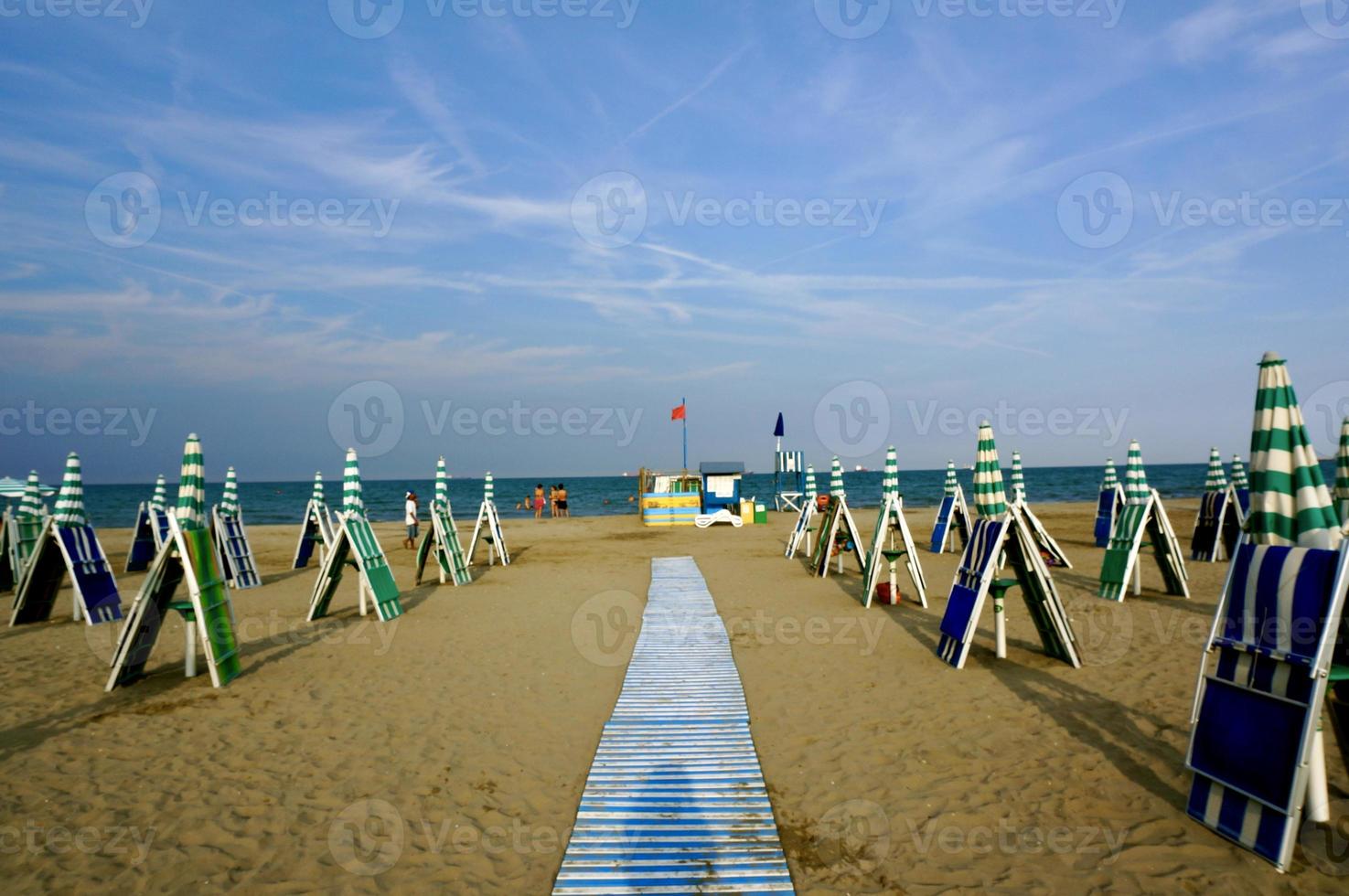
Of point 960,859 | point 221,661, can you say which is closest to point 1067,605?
point 960,859

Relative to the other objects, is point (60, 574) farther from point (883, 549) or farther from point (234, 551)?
point (883, 549)

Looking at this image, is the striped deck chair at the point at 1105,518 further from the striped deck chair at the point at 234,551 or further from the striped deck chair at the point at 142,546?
the striped deck chair at the point at 142,546

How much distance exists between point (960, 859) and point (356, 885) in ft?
11.0

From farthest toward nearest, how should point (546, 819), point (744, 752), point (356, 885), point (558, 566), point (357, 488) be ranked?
point (558, 566), point (357, 488), point (744, 752), point (546, 819), point (356, 885)

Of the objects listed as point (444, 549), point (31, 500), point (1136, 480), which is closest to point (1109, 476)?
point (1136, 480)

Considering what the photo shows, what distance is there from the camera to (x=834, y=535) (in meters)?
15.3

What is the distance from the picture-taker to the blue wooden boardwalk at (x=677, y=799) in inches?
165

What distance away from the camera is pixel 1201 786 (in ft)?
15.1

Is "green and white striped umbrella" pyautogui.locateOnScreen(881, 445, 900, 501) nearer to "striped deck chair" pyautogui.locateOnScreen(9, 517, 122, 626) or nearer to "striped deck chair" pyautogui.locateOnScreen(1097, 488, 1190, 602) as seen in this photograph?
"striped deck chair" pyautogui.locateOnScreen(1097, 488, 1190, 602)

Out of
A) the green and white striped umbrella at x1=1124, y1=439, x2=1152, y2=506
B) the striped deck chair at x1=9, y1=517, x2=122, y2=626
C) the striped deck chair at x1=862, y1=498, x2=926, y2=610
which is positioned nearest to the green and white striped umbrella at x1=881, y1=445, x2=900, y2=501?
the striped deck chair at x1=862, y1=498, x2=926, y2=610

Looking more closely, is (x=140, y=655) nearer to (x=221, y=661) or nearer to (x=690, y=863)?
(x=221, y=661)

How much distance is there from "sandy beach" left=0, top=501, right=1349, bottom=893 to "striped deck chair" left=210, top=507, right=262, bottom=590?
12.9ft

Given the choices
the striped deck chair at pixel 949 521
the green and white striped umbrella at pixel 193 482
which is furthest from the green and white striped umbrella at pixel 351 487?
the striped deck chair at pixel 949 521

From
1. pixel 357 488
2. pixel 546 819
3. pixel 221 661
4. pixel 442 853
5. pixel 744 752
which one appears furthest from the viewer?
pixel 357 488
